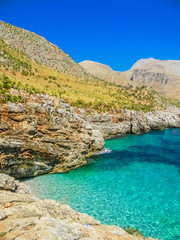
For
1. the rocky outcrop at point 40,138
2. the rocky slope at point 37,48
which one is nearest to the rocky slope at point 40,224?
the rocky outcrop at point 40,138

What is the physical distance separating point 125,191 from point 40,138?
12.9 meters

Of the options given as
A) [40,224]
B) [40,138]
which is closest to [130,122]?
[40,138]

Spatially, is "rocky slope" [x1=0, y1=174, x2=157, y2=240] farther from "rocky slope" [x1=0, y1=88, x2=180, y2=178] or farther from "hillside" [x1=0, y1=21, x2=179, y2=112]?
→ "hillside" [x1=0, y1=21, x2=179, y2=112]

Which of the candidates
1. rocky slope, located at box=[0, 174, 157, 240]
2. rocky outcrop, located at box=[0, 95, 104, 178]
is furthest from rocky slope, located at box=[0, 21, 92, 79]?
rocky slope, located at box=[0, 174, 157, 240]

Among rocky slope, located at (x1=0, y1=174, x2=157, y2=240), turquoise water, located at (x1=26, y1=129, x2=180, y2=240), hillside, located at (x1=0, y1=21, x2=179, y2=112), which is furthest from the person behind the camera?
hillside, located at (x1=0, y1=21, x2=179, y2=112)

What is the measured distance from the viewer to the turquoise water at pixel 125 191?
13703mm

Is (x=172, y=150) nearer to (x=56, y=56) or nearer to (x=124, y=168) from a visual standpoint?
(x=124, y=168)

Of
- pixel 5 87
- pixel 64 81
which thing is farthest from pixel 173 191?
pixel 64 81

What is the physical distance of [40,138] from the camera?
21.7 meters

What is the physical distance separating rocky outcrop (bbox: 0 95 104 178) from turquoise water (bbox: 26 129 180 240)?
180cm

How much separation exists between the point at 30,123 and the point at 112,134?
29.6 metres

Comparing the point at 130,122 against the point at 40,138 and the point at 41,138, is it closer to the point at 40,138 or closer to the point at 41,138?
the point at 41,138

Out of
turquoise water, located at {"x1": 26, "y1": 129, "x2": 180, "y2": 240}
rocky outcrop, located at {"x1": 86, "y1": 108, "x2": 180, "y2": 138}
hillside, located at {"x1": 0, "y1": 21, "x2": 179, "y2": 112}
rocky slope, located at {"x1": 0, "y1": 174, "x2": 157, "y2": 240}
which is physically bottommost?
turquoise water, located at {"x1": 26, "y1": 129, "x2": 180, "y2": 240}

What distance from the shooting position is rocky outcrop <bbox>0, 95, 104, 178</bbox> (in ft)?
62.0
